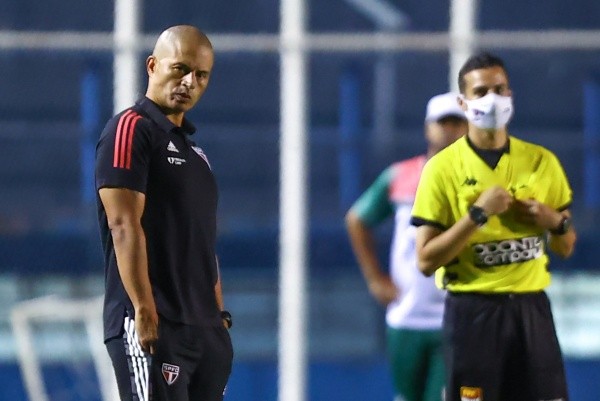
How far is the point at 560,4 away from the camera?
6.36 meters

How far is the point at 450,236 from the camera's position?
351 cm

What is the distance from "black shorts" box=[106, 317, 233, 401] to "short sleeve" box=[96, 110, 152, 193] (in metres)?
0.32

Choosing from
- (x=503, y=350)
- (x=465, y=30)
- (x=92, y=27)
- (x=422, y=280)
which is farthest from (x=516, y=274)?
(x=92, y=27)

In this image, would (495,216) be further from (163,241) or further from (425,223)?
(163,241)

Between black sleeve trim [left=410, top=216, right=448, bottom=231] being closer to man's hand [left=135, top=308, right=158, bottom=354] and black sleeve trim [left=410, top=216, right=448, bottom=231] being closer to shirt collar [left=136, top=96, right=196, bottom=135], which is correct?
shirt collar [left=136, top=96, right=196, bottom=135]

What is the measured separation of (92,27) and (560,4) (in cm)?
221

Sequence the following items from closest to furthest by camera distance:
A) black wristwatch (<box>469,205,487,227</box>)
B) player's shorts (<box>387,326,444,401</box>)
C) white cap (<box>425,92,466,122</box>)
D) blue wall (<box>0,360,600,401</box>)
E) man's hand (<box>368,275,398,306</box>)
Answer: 1. black wristwatch (<box>469,205,487,227</box>)
2. white cap (<box>425,92,466,122</box>)
3. player's shorts (<box>387,326,444,401</box>)
4. man's hand (<box>368,275,398,306</box>)
5. blue wall (<box>0,360,600,401</box>)

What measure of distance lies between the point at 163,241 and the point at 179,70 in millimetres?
408

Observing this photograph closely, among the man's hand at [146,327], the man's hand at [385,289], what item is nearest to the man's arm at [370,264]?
the man's hand at [385,289]

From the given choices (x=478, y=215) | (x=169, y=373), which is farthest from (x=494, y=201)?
(x=169, y=373)

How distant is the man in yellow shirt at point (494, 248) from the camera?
3.55 metres

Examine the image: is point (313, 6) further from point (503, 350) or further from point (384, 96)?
point (503, 350)

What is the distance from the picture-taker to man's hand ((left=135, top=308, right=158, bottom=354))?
9.98ft

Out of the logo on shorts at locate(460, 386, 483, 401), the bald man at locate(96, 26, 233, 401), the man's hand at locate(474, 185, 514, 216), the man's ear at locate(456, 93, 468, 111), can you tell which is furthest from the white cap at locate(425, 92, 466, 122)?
the bald man at locate(96, 26, 233, 401)
